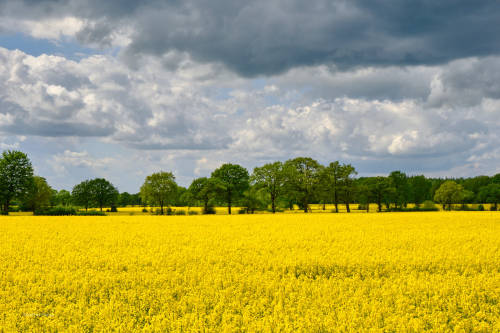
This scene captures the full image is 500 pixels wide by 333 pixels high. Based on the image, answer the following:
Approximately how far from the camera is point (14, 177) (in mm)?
64375

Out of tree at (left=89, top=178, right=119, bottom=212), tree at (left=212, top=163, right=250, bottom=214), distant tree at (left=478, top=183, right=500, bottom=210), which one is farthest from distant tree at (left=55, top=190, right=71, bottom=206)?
distant tree at (left=478, top=183, right=500, bottom=210)

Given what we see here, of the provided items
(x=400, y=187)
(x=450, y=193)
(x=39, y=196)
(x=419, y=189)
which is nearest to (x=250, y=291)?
(x=39, y=196)

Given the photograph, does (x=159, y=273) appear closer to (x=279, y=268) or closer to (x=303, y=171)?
(x=279, y=268)

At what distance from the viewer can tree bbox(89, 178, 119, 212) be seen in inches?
3957

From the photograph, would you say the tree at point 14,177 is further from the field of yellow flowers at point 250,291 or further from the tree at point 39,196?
the field of yellow flowers at point 250,291

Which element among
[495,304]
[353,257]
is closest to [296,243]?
[353,257]

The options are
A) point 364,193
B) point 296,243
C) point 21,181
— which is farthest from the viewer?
point 364,193

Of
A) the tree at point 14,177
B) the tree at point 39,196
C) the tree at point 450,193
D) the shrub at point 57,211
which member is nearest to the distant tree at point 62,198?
the tree at point 39,196

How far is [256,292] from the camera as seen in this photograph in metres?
9.69

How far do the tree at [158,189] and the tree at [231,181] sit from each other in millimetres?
10423

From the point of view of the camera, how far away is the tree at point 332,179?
71.6 meters

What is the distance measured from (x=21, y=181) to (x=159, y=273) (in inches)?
2670

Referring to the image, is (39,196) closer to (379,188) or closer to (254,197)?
(254,197)

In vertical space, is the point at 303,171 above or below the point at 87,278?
above
